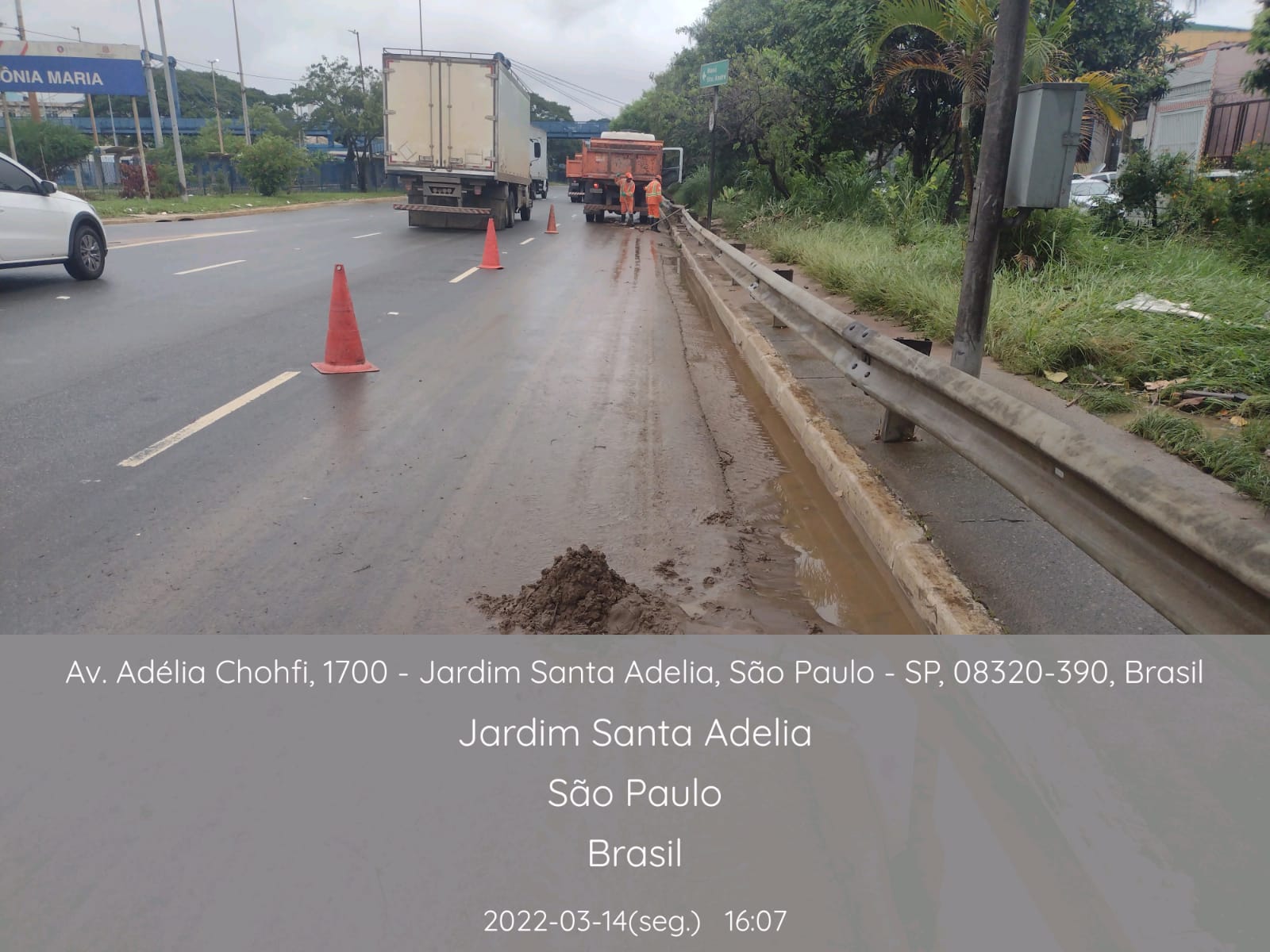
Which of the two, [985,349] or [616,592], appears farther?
[985,349]

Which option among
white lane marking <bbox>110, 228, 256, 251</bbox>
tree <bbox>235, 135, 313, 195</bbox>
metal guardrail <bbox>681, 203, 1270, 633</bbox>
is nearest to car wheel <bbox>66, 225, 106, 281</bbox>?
white lane marking <bbox>110, 228, 256, 251</bbox>

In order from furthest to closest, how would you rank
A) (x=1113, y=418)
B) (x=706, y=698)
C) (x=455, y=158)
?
(x=455, y=158) < (x=1113, y=418) < (x=706, y=698)

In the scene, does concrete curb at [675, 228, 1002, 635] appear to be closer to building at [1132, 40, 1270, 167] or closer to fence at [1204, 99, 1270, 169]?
fence at [1204, 99, 1270, 169]

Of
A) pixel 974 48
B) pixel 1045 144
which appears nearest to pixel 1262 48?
pixel 974 48

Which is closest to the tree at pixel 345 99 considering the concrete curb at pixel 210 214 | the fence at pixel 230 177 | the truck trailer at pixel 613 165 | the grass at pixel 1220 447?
the fence at pixel 230 177

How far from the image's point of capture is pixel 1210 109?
28125mm

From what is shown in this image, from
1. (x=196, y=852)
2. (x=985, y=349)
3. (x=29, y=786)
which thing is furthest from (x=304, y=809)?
(x=985, y=349)

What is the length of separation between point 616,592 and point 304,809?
159 cm

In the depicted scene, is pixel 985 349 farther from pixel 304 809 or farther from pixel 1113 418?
pixel 304 809

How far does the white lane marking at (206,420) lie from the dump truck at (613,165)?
27061 mm

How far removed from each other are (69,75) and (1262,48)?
40907 millimetres

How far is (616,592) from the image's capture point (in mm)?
3871

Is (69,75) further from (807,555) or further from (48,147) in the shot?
(807,555)

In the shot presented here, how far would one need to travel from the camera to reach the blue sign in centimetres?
3791
